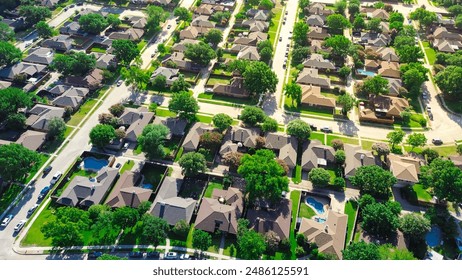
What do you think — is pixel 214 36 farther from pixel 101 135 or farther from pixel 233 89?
pixel 101 135

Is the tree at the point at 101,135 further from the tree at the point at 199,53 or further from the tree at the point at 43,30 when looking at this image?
the tree at the point at 43,30

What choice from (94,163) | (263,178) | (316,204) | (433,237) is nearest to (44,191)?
(94,163)

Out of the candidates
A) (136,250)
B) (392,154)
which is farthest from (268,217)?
(392,154)

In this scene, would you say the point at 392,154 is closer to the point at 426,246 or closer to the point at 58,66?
the point at 426,246

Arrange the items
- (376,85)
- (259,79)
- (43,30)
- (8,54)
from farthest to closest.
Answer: (43,30) → (8,54) → (376,85) → (259,79)

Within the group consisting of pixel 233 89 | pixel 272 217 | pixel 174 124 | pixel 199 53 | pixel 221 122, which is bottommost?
pixel 272 217

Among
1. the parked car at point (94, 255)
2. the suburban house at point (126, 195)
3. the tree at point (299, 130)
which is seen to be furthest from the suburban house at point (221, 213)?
the tree at point (299, 130)

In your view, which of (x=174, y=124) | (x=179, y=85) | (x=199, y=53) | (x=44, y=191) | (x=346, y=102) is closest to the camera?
(x=44, y=191)
